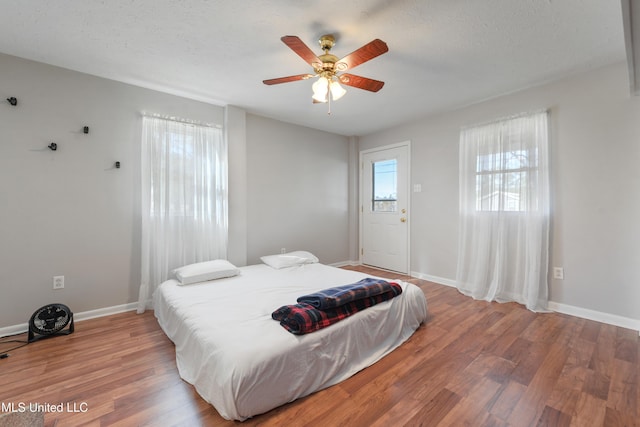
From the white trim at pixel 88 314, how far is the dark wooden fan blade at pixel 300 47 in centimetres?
300

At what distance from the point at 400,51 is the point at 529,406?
8.64ft

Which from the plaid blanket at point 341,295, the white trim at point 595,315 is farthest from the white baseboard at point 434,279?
the plaid blanket at point 341,295

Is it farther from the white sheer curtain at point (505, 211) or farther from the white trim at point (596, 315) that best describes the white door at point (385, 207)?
the white trim at point (596, 315)

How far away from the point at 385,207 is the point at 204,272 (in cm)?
305

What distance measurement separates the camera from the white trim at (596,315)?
2422 mm

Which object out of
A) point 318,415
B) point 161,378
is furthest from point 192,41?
point 318,415

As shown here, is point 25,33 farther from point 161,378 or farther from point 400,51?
point 400,51

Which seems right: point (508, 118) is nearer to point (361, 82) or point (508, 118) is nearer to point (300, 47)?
point (361, 82)

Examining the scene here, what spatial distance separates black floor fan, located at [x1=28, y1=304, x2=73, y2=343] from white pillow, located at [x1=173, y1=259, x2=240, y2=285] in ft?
2.96

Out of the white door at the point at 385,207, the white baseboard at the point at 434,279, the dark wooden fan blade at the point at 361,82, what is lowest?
the white baseboard at the point at 434,279

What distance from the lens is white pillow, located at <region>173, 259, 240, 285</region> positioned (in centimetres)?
261

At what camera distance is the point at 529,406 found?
4.91 feet

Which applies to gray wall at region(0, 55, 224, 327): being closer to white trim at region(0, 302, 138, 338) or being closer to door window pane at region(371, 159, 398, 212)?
white trim at region(0, 302, 138, 338)

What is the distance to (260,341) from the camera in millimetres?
1519
